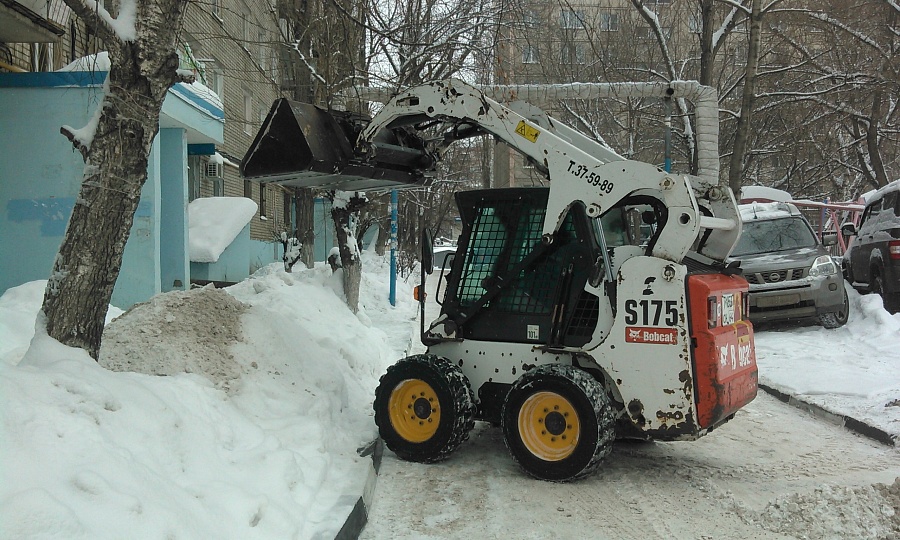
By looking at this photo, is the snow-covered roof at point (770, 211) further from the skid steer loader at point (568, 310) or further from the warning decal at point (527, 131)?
the warning decal at point (527, 131)

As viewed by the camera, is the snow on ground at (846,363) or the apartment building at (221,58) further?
the apartment building at (221,58)

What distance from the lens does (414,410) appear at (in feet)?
21.3

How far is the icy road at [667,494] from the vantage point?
487cm

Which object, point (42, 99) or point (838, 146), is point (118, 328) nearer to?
point (42, 99)

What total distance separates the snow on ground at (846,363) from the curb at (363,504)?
478 cm

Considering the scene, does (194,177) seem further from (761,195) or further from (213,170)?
(761,195)

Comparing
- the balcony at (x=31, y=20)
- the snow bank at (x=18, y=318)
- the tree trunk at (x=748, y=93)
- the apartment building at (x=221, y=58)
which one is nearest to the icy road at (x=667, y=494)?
the snow bank at (x=18, y=318)

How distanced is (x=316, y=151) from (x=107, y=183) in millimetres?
1876

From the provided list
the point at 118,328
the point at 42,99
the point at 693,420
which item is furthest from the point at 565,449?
the point at 42,99

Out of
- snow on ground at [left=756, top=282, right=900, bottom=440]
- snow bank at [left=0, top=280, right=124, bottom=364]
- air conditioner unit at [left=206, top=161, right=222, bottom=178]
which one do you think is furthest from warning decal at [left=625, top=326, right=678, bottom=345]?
air conditioner unit at [left=206, top=161, right=222, bottom=178]

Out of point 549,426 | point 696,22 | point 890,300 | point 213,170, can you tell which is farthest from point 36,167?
point 696,22

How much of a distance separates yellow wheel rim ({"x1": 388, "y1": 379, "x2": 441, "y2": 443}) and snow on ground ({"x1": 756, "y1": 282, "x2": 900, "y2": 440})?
4320 millimetres

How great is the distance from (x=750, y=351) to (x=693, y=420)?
1.27m

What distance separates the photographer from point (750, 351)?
639 centimetres
